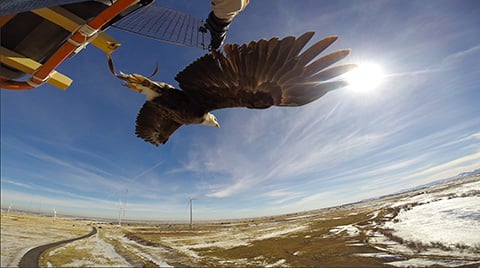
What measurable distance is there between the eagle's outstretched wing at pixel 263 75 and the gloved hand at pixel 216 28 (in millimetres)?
632

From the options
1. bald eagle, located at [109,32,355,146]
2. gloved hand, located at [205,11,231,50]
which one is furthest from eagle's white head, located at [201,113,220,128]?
gloved hand, located at [205,11,231,50]

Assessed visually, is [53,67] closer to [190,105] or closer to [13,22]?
[13,22]

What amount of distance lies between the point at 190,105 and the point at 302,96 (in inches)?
38.8

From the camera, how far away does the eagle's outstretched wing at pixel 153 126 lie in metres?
2.92

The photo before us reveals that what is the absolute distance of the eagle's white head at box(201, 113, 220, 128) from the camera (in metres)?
2.39

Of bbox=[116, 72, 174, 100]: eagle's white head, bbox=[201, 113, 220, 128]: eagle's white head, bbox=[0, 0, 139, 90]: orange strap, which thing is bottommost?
bbox=[0, 0, 139, 90]: orange strap

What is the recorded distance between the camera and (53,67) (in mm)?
1105

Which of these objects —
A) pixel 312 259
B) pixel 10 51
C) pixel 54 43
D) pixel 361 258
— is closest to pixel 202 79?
pixel 54 43

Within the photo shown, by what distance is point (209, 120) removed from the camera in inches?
97.7

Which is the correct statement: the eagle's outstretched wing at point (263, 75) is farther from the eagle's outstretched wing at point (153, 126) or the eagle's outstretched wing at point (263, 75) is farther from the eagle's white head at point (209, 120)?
the eagle's outstretched wing at point (153, 126)

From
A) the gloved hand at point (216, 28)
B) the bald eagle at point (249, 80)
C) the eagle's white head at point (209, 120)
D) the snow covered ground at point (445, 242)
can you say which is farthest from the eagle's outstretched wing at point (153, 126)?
the snow covered ground at point (445, 242)

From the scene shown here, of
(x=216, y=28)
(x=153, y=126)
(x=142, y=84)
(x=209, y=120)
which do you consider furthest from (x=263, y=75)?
(x=153, y=126)

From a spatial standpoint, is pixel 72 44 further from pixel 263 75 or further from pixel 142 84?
pixel 263 75

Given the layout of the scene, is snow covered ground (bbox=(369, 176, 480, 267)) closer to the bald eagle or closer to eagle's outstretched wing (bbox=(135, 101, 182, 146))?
the bald eagle
